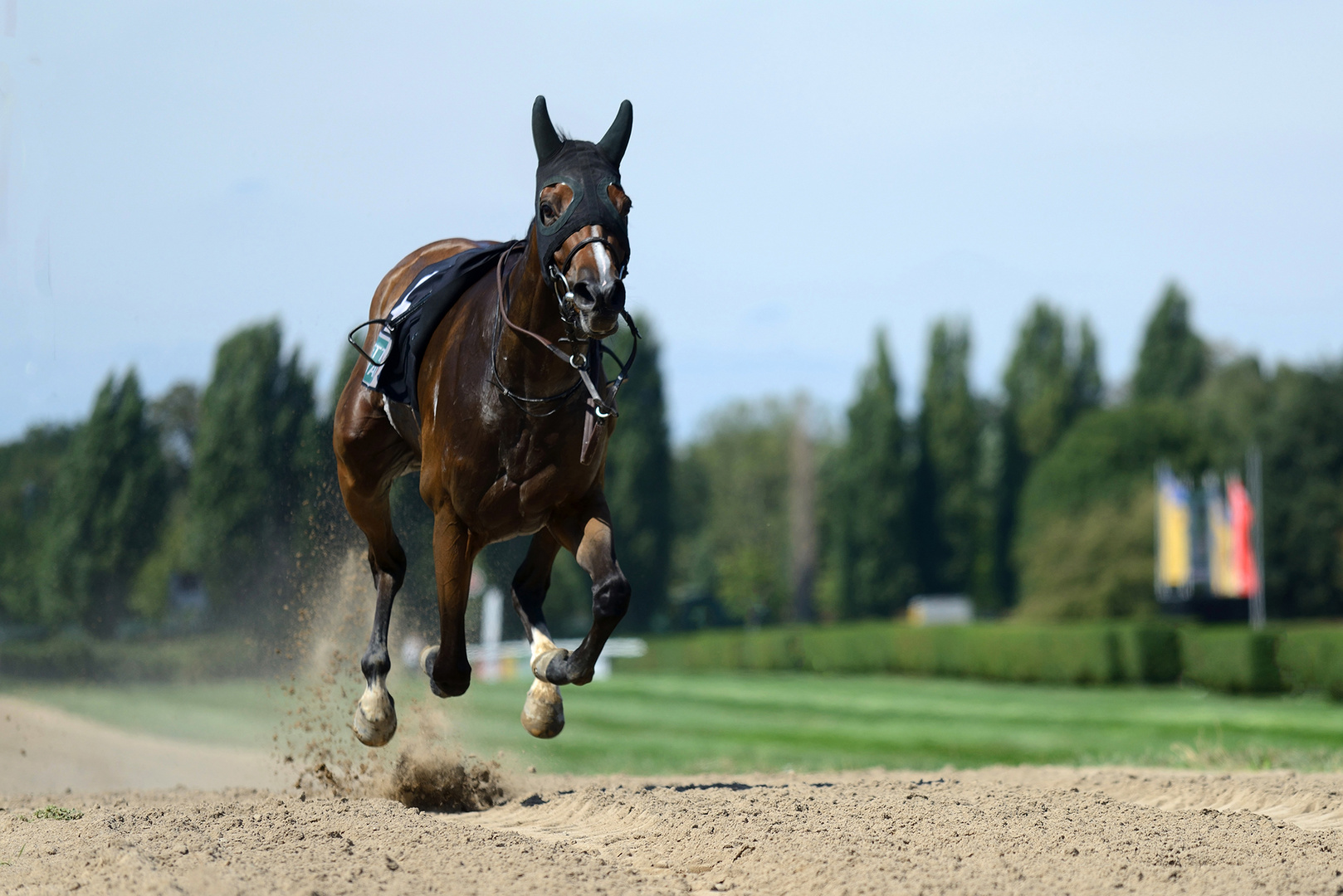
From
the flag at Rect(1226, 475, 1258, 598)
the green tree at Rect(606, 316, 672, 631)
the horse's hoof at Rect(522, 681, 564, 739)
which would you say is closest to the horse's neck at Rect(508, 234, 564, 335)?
the horse's hoof at Rect(522, 681, 564, 739)

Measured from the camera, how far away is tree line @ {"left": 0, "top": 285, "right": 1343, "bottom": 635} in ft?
76.3

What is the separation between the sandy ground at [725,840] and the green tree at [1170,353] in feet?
195

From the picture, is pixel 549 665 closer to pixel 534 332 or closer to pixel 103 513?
pixel 534 332

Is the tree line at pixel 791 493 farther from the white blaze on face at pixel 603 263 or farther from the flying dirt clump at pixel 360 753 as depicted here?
the white blaze on face at pixel 603 263

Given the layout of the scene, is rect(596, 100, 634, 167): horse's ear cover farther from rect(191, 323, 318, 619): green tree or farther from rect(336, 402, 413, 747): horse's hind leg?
rect(191, 323, 318, 619): green tree

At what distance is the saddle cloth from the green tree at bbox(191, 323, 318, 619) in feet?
39.1

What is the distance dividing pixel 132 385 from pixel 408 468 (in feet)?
67.7

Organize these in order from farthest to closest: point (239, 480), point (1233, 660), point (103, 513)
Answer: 1. point (103, 513)
2. point (239, 480)
3. point (1233, 660)

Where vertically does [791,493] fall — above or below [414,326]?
above

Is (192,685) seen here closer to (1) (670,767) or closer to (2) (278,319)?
(2) (278,319)

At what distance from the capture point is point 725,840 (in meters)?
5.29

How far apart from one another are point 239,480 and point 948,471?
40052mm

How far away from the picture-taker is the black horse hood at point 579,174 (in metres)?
5.26

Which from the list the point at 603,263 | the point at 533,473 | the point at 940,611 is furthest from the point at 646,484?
the point at 603,263
